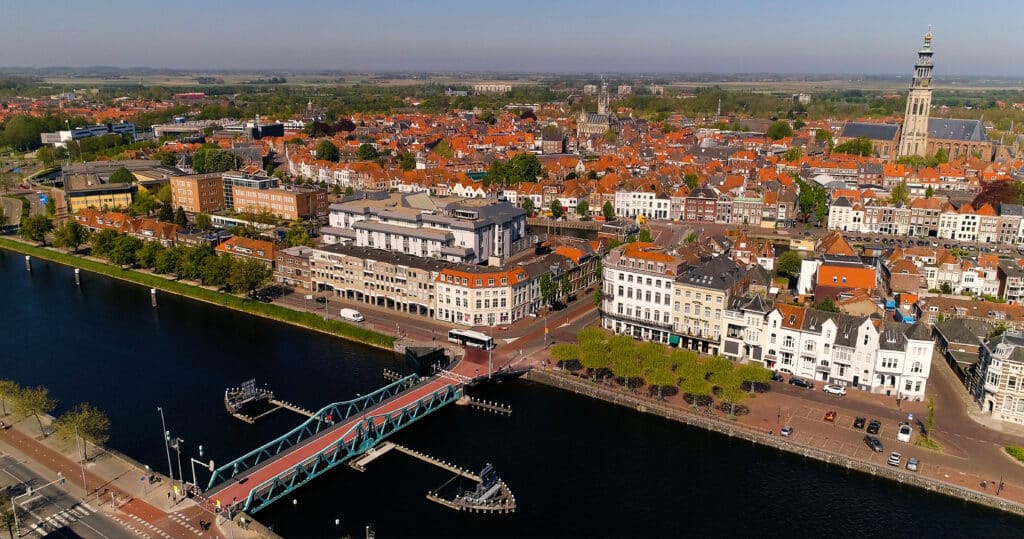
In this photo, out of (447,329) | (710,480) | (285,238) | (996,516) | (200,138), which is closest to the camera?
(996,516)

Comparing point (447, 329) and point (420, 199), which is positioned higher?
point (420, 199)

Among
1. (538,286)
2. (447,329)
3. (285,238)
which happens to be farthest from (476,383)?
(285,238)

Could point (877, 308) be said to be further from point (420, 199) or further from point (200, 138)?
point (200, 138)

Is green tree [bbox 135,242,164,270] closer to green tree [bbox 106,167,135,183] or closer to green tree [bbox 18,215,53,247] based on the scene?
green tree [bbox 18,215,53,247]

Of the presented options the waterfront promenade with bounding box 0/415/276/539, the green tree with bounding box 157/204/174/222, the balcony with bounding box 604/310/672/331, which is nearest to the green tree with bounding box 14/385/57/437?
the waterfront promenade with bounding box 0/415/276/539

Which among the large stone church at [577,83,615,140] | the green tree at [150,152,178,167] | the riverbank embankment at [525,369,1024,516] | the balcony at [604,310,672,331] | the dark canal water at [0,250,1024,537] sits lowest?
the dark canal water at [0,250,1024,537]

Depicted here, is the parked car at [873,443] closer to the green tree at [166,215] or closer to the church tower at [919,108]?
the green tree at [166,215]

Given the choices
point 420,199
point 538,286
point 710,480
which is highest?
point 420,199
